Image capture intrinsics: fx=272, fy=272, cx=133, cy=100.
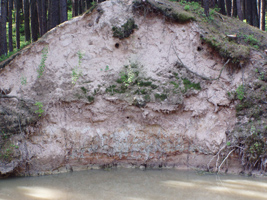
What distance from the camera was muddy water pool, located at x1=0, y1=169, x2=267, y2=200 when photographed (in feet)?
18.7

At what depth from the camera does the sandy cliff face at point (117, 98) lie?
7648mm

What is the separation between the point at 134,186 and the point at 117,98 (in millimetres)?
2641

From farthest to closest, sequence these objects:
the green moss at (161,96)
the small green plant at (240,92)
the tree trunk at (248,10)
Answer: the tree trunk at (248,10), the green moss at (161,96), the small green plant at (240,92)

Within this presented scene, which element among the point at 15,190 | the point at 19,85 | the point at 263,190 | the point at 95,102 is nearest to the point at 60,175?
the point at 15,190

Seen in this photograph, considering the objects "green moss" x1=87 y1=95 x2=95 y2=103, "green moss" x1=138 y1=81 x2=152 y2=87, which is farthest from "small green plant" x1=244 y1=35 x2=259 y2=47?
"green moss" x1=87 y1=95 x2=95 y2=103

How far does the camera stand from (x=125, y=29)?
834 centimetres

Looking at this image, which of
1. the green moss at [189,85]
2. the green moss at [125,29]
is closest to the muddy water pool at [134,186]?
the green moss at [189,85]

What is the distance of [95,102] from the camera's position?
312 inches

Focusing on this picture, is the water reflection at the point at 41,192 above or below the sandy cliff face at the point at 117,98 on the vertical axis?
below

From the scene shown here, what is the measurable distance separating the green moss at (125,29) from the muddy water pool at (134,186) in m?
4.00

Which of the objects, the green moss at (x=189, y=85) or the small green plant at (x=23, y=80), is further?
the green moss at (x=189, y=85)

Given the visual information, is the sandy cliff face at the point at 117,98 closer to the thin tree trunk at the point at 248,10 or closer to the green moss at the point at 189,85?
the green moss at the point at 189,85

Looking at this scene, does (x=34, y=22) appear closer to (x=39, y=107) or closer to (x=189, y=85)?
(x=39, y=107)

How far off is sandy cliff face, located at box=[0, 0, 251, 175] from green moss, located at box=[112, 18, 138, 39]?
0.12m
